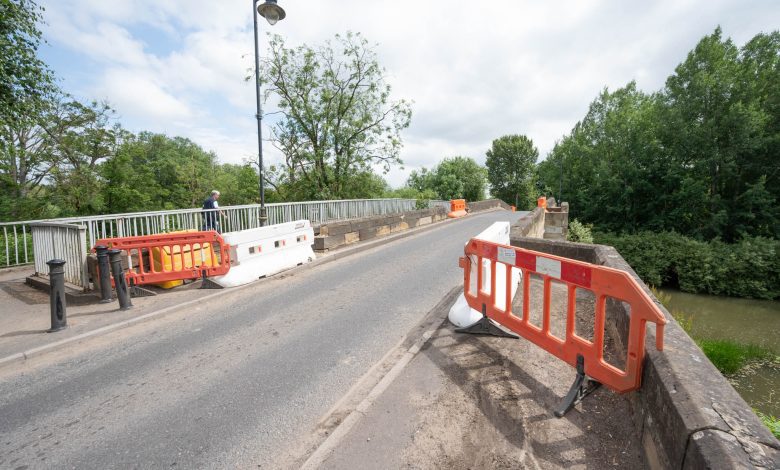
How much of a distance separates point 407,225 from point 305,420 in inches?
546

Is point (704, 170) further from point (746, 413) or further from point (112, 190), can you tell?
point (112, 190)

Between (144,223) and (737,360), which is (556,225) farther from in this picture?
(144,223)

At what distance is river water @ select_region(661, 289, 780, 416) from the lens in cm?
996

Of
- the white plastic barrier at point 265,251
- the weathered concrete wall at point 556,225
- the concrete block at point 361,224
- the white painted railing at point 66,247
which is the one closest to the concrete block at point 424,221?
the concrete block at point 361,224

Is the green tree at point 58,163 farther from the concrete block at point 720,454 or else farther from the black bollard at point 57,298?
the concrete block at point 720,454

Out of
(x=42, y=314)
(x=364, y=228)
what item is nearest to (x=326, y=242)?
(x=364, y=228)

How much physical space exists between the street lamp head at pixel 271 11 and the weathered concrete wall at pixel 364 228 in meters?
5.46

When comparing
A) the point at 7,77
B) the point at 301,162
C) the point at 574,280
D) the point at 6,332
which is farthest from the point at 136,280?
the point at 301,162

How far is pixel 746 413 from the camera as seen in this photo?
6.49ft

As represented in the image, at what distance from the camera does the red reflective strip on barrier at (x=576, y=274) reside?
10.2 feet

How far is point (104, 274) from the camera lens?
20.0ft

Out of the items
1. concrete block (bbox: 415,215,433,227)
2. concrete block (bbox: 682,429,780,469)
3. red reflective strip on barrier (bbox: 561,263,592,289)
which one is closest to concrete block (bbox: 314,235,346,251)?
concrete block (bbox: 415,215,433,227)

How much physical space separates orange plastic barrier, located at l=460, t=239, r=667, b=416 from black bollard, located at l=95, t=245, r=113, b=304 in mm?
5907

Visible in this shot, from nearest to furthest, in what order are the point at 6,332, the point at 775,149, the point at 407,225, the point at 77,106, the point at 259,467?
1. the point at 259,467
2. the point at 6,332
3. the point at 407,225
4. the point at 77,106
5. the point at 775,149
